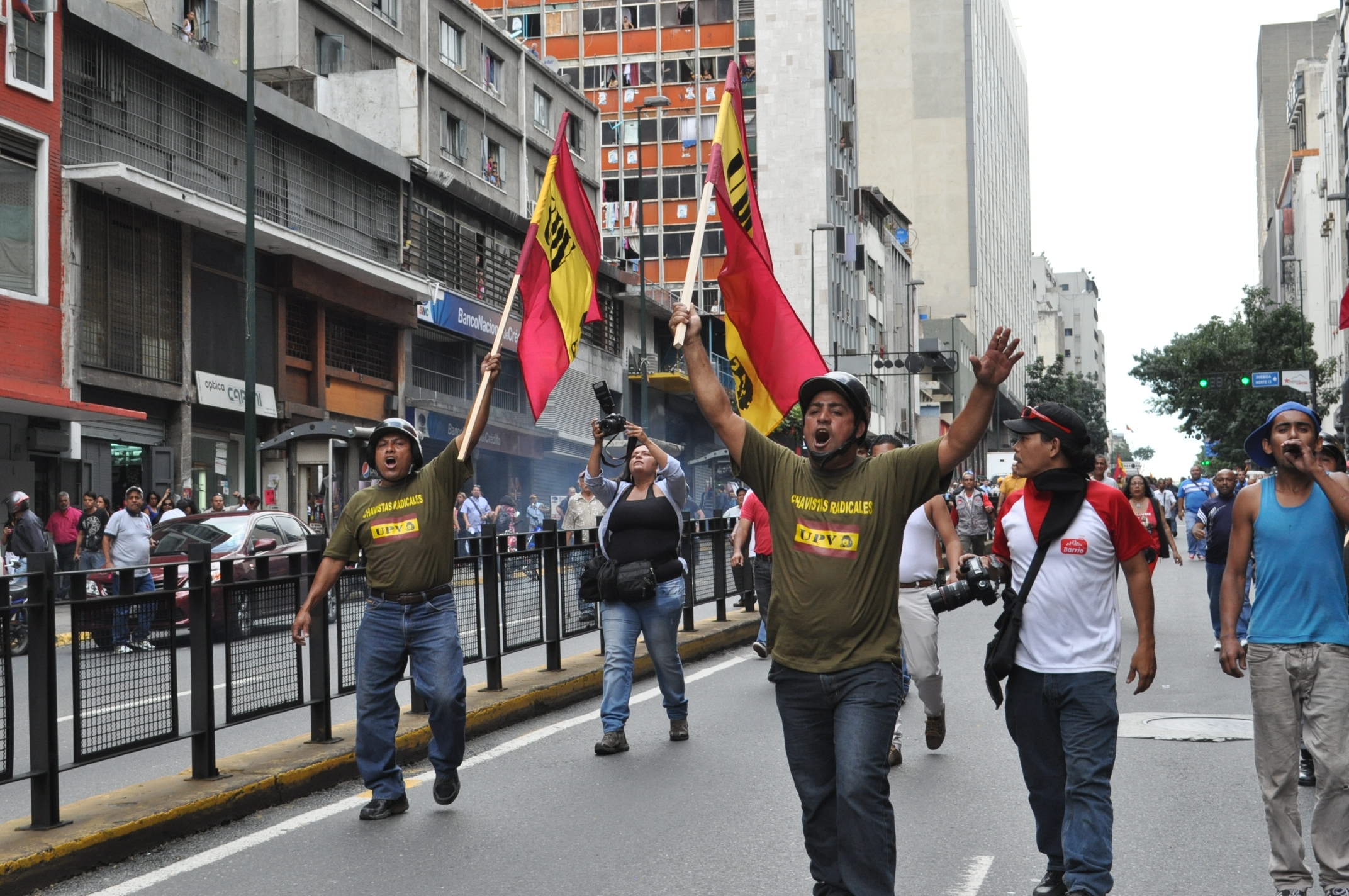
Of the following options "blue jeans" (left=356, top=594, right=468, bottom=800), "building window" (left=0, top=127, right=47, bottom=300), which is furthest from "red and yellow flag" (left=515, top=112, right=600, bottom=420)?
"building window" (left=0, top=127, right=47, bottom=300)

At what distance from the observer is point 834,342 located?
70062 mm

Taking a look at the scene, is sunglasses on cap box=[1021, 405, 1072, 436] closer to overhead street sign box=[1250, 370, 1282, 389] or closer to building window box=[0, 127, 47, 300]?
building window box=[0, 127, 47, 300]

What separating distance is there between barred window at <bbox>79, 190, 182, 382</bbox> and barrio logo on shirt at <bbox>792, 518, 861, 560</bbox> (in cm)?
2168

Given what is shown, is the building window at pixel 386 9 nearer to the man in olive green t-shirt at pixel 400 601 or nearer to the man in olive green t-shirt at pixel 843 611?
the man in olive green t-shirt at pixel 400 601

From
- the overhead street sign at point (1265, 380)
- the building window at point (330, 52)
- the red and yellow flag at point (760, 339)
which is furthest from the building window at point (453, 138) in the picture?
the red and yellow flag at point (760, 339)

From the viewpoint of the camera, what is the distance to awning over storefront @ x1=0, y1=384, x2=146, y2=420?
21.9m

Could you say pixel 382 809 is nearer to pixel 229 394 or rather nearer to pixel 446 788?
pixel 446 788

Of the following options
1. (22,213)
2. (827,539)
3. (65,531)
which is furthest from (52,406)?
(827,539)

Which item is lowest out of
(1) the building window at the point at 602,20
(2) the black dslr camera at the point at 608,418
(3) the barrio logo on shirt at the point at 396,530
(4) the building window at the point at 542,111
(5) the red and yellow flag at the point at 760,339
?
(3) the barrio logo on shirt at the point at 396,530

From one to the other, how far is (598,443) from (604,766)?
6.28 ft

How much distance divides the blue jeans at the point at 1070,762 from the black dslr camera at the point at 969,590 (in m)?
0.31

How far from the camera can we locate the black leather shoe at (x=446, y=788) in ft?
25.0

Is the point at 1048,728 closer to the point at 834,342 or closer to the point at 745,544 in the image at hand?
the point at 745,544

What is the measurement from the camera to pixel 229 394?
28.5 metres
